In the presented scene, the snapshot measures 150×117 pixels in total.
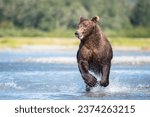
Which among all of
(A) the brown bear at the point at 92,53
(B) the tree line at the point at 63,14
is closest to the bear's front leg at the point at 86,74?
(A) the brown bear at the point at 92,53

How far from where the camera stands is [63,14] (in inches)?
3073

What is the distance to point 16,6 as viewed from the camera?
274ft

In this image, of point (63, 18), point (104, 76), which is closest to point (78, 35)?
point (104, 76)

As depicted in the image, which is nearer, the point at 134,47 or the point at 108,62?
the point at 108,62

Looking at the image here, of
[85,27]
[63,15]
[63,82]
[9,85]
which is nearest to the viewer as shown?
Result: [85,27]

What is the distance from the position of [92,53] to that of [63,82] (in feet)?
15.1

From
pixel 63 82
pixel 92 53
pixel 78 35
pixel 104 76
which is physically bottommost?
pixel 63 82

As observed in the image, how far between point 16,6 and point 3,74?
56.0 metres

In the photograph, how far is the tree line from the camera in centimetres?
7700

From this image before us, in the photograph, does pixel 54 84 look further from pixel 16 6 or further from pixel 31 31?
pixel 16 6

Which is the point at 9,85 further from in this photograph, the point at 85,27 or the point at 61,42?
the point at 61,42

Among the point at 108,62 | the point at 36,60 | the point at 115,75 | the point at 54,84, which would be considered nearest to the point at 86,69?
the point at 108,62

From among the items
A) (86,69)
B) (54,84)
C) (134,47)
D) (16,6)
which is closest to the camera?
(86,69)

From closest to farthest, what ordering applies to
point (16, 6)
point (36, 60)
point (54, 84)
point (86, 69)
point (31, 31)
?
point (86, 69)
point (54, 84)
point (36, 60)
point (31, 31)
point (16, 6)
